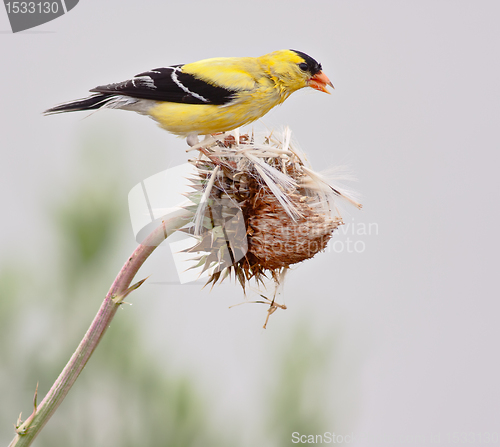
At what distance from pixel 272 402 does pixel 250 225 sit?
64.2 inches

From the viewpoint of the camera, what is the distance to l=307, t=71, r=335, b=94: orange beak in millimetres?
1510

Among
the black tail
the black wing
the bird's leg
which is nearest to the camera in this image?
the black tail

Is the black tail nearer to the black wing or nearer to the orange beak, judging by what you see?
the black wing

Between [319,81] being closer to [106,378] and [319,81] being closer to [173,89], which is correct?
[173,89]

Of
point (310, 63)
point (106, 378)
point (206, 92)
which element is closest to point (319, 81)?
point (310, 63)

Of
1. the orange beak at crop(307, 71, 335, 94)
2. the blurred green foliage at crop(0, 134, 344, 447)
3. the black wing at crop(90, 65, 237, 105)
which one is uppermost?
the black wing at crop(90, 65, 237, 105)

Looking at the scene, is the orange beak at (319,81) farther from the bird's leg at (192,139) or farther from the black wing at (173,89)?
the bird's leg at (192,139)

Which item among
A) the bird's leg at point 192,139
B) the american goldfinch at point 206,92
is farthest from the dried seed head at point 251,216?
the american goldfinch at point 206,92

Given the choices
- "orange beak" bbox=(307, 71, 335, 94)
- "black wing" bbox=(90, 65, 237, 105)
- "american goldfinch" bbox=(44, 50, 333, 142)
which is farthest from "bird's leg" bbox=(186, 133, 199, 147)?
"orange beak" bbox=(307, 71, 335, 94)

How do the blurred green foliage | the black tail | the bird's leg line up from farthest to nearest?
the blurred green foliage < the bird's leg < the black tail

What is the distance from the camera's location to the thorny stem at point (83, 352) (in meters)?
1.27

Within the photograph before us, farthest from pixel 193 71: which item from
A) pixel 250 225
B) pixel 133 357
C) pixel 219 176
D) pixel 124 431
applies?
pixel 124 431

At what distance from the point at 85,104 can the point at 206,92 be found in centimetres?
33

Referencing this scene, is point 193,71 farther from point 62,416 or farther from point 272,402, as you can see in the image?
point 62,416
